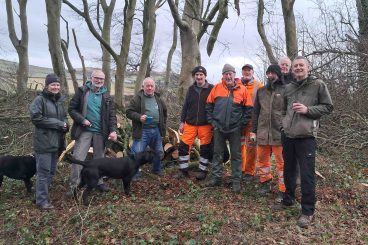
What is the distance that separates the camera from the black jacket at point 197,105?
22.1ft

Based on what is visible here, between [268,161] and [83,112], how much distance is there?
3.17 meters

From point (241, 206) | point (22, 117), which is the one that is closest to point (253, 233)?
point (241, 206)

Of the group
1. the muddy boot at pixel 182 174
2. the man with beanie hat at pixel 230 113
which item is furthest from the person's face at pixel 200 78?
the muddy boot at pixel 182 174

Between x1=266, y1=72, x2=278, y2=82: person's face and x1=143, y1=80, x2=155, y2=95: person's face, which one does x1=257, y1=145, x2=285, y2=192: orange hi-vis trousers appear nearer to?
x1=266, y1=72, x2=278, y2=82: person's face

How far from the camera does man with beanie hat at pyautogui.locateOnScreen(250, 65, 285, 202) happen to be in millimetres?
5758

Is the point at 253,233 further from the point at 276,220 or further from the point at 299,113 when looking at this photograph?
the point at 299,113

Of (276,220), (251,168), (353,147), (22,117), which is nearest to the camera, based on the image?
(276,220)

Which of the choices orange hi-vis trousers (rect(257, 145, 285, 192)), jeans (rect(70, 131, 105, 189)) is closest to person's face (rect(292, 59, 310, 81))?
orange hi-vis trousers (rect(257, 145, 285, 192))

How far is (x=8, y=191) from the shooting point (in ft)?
22.6

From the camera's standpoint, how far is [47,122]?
5.56 metres

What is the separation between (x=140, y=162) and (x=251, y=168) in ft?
6.77

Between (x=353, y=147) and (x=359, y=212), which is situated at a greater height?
(x=353, y=147)

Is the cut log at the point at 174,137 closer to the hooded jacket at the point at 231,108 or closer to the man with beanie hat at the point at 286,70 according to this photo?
the hooded jacket at the point at 231,108

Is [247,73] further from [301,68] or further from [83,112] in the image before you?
[83,112]
